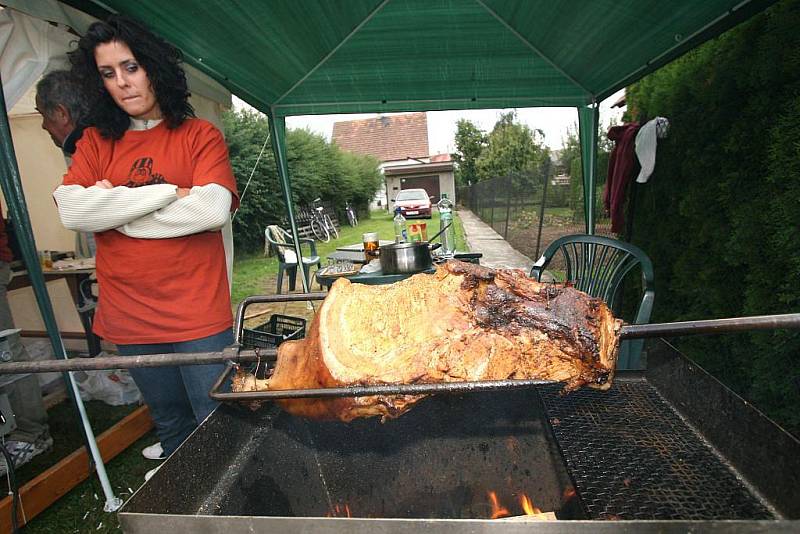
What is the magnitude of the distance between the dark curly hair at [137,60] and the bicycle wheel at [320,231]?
50.0 feet

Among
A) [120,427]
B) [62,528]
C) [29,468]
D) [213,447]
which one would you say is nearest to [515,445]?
[213,447]

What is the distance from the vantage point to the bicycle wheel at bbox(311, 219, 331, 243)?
17.2 metres

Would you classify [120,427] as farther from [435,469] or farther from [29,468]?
[435,469]

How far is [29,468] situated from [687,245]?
5.69 meters

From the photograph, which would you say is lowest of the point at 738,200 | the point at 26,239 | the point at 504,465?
the point at 504,465

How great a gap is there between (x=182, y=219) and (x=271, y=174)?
40.8 feet

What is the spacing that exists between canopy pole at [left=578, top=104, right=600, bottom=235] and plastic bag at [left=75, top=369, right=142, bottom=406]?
5.29 m

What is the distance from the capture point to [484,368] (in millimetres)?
1202

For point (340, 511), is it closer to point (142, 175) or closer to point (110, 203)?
point (110, 203)

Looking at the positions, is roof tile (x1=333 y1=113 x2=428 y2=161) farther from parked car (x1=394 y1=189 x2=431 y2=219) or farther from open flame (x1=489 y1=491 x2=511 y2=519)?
open flame (x1=489 y1=491 x2=511 y2=519)

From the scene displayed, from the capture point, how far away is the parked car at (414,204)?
2039cm

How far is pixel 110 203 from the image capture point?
1.69 meters

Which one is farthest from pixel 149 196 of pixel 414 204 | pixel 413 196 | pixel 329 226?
pixel 413 196

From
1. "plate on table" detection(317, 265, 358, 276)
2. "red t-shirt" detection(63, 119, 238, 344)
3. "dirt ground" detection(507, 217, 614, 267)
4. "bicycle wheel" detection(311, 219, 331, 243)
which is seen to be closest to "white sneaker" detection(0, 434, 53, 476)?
"red t-shirt" detection(63, 119, 238, 344)
